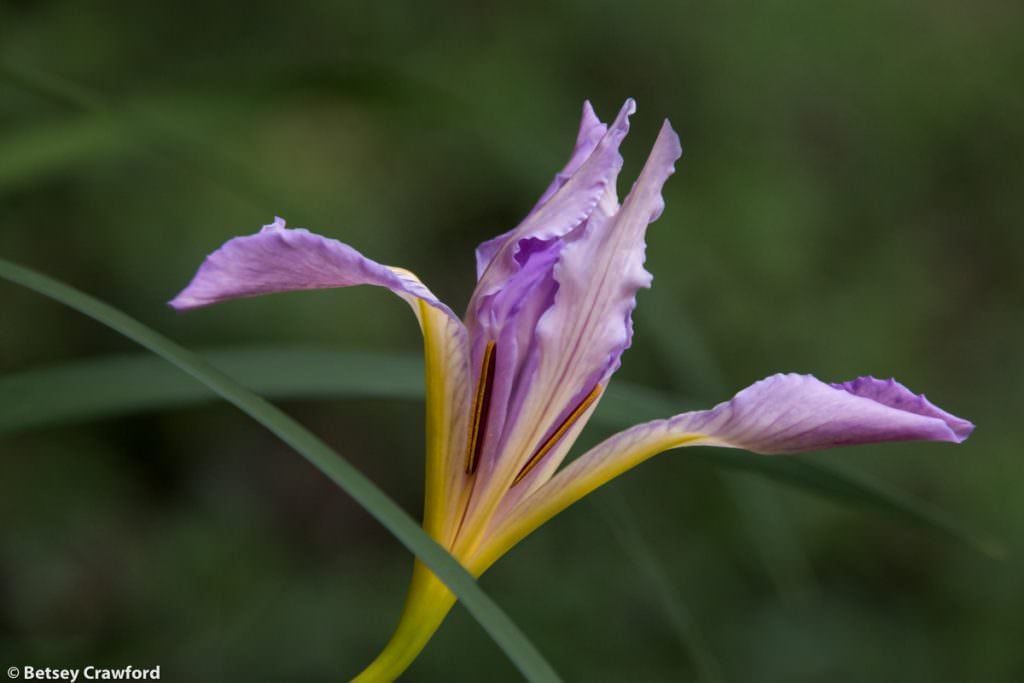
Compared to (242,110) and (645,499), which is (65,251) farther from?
(645,499)

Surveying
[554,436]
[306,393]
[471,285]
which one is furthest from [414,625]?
[471,285]

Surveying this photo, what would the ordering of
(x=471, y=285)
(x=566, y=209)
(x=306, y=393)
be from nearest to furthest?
(x=566, y=209), (x=306, y=393), (x=471, y=285)

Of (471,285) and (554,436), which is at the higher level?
(471,285)

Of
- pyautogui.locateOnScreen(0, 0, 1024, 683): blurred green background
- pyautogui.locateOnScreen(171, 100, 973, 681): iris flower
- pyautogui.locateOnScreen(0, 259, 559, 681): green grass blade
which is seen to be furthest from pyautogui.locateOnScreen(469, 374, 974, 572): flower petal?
pyautogui.locateOnScreen(0, 0, 1024, 683): blurred green background

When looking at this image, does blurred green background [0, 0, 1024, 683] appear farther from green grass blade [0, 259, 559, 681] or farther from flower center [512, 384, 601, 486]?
green grass blade [0, 259, 559, 681]

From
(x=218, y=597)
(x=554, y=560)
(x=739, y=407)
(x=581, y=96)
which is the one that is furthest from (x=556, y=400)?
(x=581, y=96)

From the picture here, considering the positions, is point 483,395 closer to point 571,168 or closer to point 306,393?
point 571,168

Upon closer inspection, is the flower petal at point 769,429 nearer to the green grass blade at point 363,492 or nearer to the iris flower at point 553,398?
the iris flower at point 553,398
